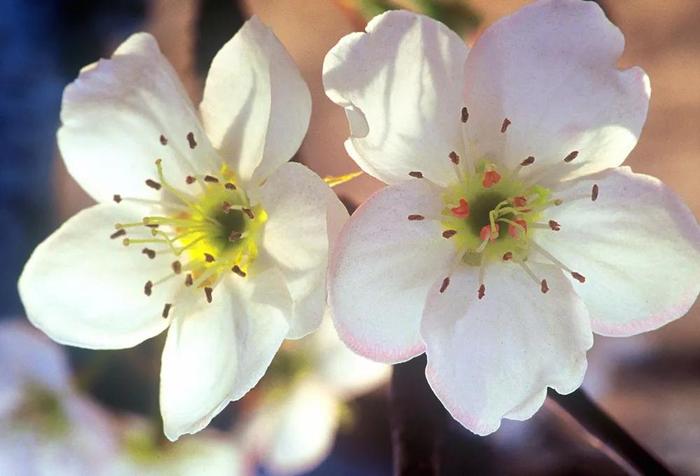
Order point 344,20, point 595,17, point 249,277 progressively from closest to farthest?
1. point 595,17
2. point 249,277
3. point 344,20

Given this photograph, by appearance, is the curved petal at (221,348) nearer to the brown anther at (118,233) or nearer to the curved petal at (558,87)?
the brown anther at (118,233)

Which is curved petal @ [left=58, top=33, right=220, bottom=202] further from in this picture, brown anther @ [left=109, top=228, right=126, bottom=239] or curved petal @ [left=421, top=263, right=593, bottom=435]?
curved petal @ [left=421, top=263, right=593, bottom=435]

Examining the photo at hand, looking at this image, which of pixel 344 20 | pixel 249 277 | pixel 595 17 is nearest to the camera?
pixel 595 17

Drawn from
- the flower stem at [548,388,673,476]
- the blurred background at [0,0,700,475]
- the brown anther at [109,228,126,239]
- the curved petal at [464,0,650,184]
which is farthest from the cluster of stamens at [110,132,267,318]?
the flower stem at [548,388,673,476]

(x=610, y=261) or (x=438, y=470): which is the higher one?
(x=610, y=261)

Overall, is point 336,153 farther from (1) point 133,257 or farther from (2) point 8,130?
(2) point 8,130

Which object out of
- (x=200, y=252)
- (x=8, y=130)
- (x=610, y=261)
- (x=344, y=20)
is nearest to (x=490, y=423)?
(x=610, y=261)

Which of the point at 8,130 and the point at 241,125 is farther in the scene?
the point at 8,130

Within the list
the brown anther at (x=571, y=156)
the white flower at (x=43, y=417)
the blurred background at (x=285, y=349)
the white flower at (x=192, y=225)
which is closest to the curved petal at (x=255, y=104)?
the white flower at (x=192, y=225)
